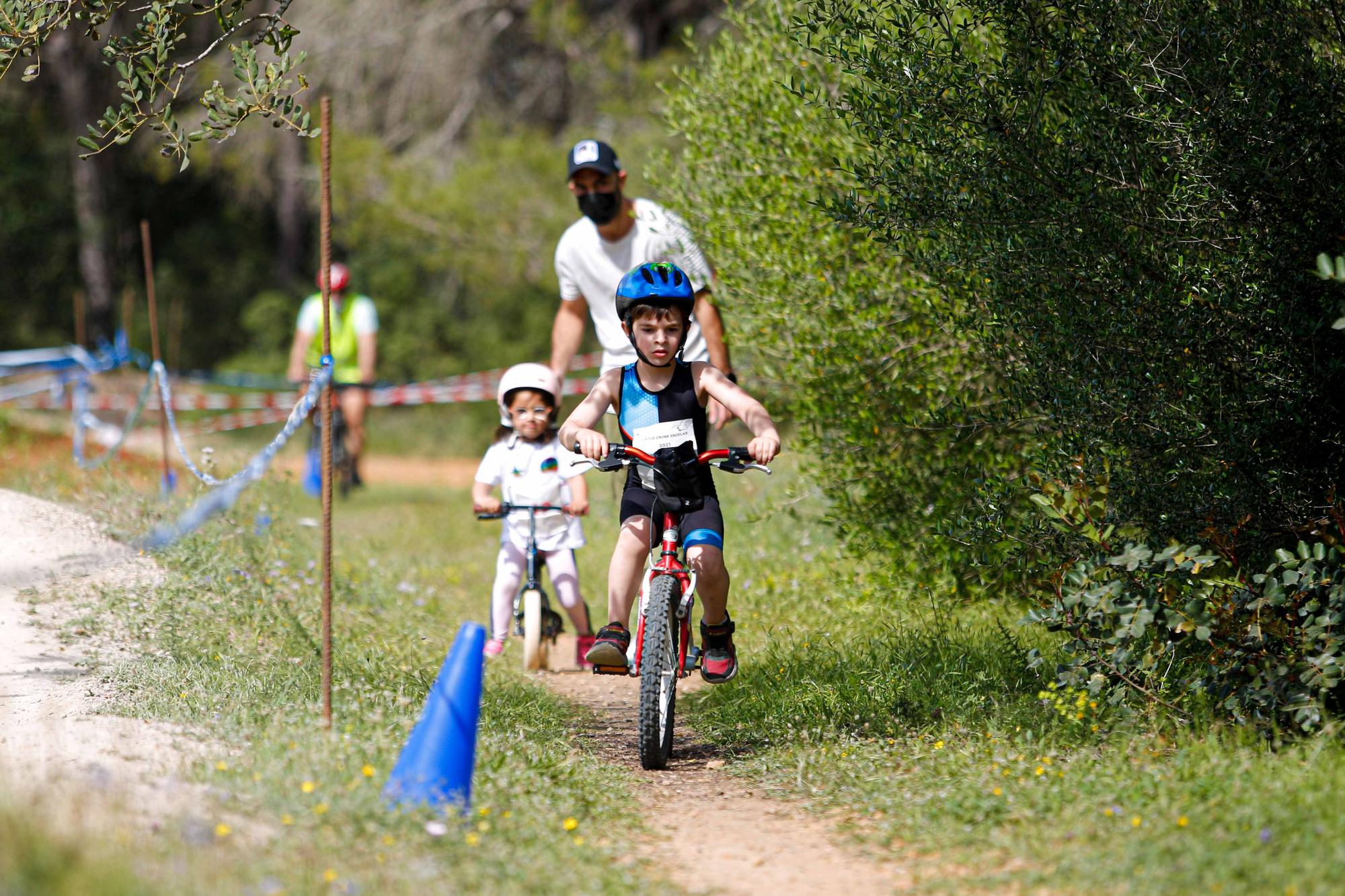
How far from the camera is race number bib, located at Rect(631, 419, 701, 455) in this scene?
5770 millimetres

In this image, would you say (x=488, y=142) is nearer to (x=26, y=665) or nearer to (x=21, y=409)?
(x=21, y=409)

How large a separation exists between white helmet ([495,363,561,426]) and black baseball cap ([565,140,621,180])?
1.05 metres

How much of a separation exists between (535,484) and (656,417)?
2.02 meters

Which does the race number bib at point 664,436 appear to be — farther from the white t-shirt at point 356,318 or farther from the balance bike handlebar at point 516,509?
the white t-shirt at point 356,318

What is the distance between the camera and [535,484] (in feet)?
25.3

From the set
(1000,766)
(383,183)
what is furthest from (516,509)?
(383,183)

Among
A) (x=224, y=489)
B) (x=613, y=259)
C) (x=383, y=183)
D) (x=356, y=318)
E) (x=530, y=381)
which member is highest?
(x=383, y=183)

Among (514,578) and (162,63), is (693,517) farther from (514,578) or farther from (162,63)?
(162,63)

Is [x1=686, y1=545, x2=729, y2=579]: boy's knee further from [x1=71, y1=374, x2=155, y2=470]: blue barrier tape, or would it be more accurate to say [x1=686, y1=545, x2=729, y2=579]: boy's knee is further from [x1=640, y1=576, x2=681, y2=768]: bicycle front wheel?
[x1=71, y1=374, x2=155, y2=470]: blue barrier tape

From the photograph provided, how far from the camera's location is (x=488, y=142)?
19.0 meters

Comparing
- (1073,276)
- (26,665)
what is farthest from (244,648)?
(1073,276)

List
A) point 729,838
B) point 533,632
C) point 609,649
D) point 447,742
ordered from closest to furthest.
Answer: point 447,742
point 729,838
point 609,649
point 533,632

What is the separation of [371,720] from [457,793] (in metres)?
0.83

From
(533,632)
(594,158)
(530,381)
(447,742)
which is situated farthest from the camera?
(530,381)
